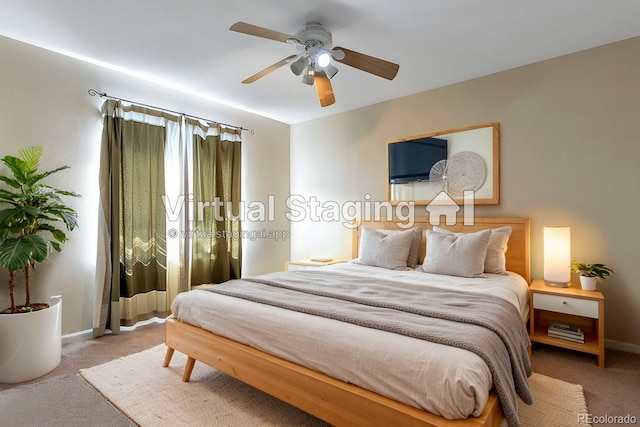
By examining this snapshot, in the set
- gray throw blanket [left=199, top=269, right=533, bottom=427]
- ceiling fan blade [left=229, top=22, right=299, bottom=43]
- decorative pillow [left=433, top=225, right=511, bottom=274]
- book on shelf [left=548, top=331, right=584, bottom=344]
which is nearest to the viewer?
gray throw blanket [left=199, top=269, right=533, bottom=427]

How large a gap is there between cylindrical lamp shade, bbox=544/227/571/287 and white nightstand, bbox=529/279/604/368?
0.28 ft

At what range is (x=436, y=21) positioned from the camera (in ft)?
7.73

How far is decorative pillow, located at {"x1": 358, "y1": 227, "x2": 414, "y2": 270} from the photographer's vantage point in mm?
3252

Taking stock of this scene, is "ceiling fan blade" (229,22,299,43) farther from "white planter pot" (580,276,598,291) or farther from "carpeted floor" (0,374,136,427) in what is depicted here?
"white planter pot" (580,276,598,291)

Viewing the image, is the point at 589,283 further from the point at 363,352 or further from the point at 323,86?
the point at 323,86

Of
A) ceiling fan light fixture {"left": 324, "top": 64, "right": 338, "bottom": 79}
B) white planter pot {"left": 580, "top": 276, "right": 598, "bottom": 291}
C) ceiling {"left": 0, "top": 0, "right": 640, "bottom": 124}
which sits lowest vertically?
white planter pot {"left": 580, "top": 276, "right": 598, "bottom": 291}

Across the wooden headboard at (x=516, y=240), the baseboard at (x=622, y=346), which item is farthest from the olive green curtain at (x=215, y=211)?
the baseboard at (x=622, y=346)

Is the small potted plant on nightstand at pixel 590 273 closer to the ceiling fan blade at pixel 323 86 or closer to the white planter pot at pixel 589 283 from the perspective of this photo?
the white planter pot at pixel 589 283

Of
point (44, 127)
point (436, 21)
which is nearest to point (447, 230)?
point (436, 21)

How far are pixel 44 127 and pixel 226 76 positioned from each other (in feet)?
5.35

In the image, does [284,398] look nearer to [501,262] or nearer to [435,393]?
[435,393]

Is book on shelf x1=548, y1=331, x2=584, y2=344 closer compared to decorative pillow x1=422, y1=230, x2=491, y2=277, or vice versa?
book on shelf x1=548, y1=331, x2=584, y2=344

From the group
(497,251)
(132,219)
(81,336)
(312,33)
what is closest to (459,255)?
(497,251)

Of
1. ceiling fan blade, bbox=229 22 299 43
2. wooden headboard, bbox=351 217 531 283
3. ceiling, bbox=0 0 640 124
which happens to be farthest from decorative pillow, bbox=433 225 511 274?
ceiling fan blade, bbox=229 22 299 43
